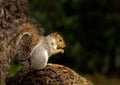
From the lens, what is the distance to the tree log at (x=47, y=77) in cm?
780

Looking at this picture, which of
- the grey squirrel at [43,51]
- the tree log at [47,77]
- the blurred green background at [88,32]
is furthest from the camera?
the blurred green background at [88,32]

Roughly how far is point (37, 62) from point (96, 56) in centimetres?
888

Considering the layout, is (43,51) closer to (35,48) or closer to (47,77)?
(35,48)

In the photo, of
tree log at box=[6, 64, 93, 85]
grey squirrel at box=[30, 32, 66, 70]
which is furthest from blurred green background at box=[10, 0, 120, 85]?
grey squirrel at box=[30, 32, 66, 70]

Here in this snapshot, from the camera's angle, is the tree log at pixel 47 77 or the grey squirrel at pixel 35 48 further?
the tree log at pixel 47 77

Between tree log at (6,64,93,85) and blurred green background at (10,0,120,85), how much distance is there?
680cm

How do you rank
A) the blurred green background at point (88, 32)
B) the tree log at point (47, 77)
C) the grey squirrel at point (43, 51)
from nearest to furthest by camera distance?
1. the grey squirrel at point (43, 51)
2. the tree log at point (47, 77)
3. the blurred green background at point (88, 32)

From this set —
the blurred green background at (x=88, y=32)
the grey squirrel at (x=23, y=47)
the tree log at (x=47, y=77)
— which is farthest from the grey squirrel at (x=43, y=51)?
the blurred green background at (x=88, y=32)

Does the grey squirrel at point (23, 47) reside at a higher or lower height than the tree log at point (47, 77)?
higher

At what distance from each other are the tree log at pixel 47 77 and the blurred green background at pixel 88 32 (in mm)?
6797

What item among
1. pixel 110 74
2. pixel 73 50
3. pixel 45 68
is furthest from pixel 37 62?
pixel 110 74

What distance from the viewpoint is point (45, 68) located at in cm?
789

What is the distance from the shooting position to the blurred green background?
605 inches

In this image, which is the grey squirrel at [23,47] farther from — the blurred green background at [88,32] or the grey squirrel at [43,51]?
the blurred green background at [88,32]
